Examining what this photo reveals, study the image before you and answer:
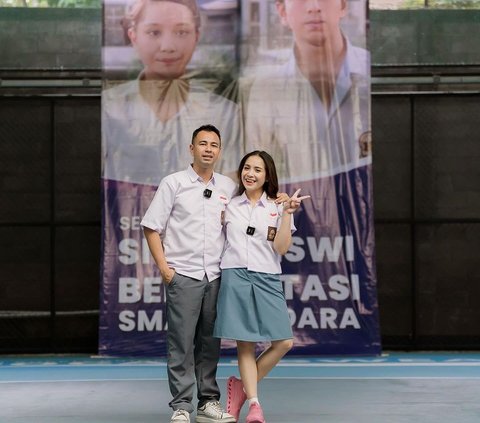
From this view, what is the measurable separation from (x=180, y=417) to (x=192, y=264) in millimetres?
1037

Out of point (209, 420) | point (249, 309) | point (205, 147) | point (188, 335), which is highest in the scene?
point (205, 147)

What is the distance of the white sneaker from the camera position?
7316 millimetres

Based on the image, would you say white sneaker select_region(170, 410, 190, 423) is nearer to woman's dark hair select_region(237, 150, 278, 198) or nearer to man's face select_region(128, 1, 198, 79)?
woman's dark hair select_region(237, 150, 278, 198)

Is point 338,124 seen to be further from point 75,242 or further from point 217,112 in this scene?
point 75,242

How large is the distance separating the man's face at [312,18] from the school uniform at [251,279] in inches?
176

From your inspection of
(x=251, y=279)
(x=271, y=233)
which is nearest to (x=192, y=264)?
(x=251, y=279)

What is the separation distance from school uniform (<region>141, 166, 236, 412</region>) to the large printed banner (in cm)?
402

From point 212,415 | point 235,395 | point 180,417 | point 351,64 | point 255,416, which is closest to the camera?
point 255,416

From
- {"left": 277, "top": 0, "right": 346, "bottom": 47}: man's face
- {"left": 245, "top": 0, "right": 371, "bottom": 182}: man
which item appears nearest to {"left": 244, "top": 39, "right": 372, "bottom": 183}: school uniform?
{"left": 245, "top": 0, "right": 371, "bottom": 182}: man

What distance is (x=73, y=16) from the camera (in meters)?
12.6

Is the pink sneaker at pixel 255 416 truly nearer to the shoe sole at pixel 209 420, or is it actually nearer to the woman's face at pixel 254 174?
the shoe sole at pixel 209 420

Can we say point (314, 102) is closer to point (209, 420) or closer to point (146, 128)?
point (146, 128)

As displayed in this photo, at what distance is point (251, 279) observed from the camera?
7.50 metres

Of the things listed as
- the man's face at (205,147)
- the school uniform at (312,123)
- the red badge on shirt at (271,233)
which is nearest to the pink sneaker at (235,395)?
the red badge on shirt at (271,233)
